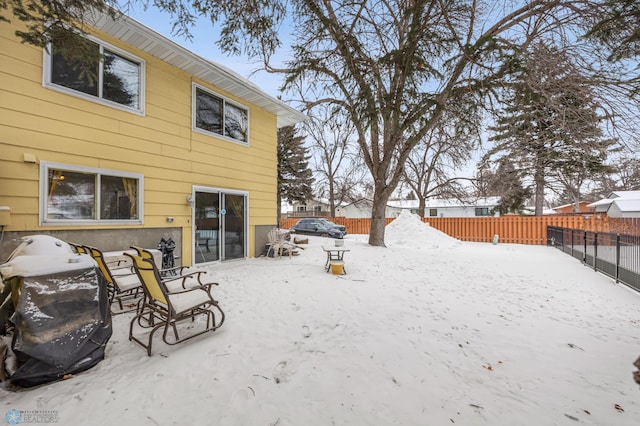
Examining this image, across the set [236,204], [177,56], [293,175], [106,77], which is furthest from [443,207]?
[106,77]

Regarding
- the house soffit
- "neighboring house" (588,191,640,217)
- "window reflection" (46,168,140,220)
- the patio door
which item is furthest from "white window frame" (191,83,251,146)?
"neighboring house" (588,191,640,217)

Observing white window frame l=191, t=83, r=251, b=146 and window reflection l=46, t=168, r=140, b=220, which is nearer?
window reflection l=46, t=168, r=140, b=220

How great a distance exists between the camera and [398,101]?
3969 mm

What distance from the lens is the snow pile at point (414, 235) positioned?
12.5 metres

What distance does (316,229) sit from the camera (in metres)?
16.5

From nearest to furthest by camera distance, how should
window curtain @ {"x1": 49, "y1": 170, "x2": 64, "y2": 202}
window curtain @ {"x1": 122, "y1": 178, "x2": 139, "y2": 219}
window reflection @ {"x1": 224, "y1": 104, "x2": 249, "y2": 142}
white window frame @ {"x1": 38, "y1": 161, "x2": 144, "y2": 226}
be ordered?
white window frame @ {"x1": 38, "y1": 161, "x2": 144, "y2": 226}, window curtain @ {"x1": 49, "y1": 170, "x2": 64, "y2": 202}, window curtain @ {"x1": 122, "y1": 178, "x2": 139, "y2": 219}, window reflection @ {"x1": 224, "y1": 104, "x2": 249, "y2": 142}

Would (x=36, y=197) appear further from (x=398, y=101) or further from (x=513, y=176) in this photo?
(x=513, y=176)

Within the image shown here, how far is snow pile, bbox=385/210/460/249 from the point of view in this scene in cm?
1253

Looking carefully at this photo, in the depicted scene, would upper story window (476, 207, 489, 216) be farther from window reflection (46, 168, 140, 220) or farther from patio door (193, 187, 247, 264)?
Result: window reflection (46, 168, 140, 220)

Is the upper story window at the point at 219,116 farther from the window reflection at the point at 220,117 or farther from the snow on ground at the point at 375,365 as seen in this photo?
the snow on ground at the point at 375,365

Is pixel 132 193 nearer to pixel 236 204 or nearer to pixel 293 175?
pixel 236 204

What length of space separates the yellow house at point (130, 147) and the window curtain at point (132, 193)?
0.02 metres

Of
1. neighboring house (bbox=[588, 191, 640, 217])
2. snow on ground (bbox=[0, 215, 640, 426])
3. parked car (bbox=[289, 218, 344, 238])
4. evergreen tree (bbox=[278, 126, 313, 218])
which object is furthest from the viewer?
evergreen tree (bbox=[278, 126, 313, 218])

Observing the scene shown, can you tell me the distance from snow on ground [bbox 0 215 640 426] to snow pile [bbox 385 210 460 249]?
24.1 ft
